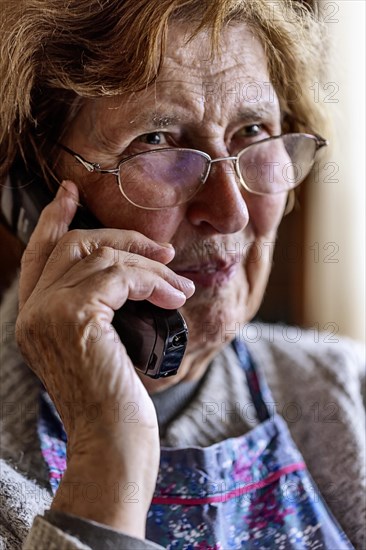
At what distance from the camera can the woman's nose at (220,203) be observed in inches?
47.0

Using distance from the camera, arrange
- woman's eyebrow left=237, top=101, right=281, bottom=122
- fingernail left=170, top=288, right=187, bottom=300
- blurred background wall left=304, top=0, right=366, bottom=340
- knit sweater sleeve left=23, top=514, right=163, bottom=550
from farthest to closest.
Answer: blurred background wall left=304, top=0, right=366, bottom=340 < woman's eyebrow left=237, top=101, right=281, bottom=122 < fingernail left=170, top=288, right=187, bottom=300 < knit sweater sleeve left=23, top=514, right=163, bottom=550

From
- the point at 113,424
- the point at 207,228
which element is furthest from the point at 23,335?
the point at 207,228

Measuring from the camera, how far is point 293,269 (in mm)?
2500

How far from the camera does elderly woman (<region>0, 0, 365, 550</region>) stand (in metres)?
1.01

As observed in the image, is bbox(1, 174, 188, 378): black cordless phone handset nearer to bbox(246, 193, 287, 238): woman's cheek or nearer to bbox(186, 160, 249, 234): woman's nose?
bbox(186, 160, 249, 234): woman's nose

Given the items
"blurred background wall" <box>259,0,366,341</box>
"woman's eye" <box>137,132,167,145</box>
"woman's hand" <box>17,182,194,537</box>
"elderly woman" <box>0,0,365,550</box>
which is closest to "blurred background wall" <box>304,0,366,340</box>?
"blurred background wall" <box>259,0,366,341</box>

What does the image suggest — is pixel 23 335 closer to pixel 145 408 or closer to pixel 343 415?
pixel 145 408

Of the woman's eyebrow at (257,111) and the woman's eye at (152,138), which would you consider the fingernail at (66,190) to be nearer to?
the woman's eye at (152,138)

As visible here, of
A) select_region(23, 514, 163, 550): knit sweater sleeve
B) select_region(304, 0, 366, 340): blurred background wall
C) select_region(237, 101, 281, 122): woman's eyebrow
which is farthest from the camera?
select_region(304, 0, 366, 340): blurred background wall

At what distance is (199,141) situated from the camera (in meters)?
1.19

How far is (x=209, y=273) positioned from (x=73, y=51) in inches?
15.7

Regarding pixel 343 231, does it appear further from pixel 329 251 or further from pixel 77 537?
pixel 77 537

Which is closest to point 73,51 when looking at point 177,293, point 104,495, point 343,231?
point 177,293

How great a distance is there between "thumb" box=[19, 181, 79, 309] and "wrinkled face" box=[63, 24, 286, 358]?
0.11 feet
